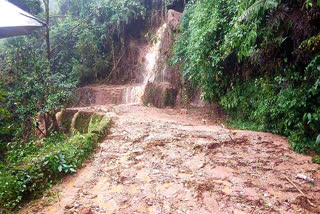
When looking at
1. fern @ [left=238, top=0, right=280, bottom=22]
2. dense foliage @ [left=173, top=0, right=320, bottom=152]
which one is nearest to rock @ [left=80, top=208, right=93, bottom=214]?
dense foliage @ [left=173, top=0, right=320, bottom=152]

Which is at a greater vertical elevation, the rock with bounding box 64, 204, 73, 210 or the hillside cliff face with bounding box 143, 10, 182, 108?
the hillside cliff face with bounding box 143, 10, 182, 108

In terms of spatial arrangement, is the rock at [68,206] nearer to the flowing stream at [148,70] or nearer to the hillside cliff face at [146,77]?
the hillside cliff face at [146,77]

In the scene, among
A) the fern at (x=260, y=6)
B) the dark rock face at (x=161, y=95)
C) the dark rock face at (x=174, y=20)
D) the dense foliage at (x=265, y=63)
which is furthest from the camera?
the dark rock face at (x=174, y=20)

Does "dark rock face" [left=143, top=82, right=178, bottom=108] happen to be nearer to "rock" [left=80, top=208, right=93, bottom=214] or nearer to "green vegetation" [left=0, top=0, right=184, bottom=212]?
"green vegetation" [left=0, top=0, right=184, bottom=212]

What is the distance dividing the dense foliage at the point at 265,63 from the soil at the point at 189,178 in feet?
2.16

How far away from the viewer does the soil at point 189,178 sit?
2.77 metres

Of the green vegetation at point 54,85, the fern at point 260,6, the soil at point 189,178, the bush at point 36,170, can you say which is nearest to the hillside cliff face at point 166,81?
the green vegetation at point 54,85

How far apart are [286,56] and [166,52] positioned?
6892 millimetres

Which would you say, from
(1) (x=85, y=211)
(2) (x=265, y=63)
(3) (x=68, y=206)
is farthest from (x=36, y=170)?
(2) (x=265, y=63)

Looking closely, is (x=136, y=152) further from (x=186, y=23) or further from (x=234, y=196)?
(x=186, y=23)

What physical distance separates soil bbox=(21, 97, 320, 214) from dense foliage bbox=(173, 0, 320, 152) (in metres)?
0.66

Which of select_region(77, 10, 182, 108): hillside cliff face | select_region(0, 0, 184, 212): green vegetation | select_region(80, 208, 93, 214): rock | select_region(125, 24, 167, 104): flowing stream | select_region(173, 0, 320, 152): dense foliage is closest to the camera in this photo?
select_region(80, 208, 93, 214): rock

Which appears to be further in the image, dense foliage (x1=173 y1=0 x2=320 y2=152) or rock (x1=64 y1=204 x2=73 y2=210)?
dense foliage (x1=173 y1=0 x2=320 y2=152)

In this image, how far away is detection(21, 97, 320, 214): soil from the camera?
9.07 feet
